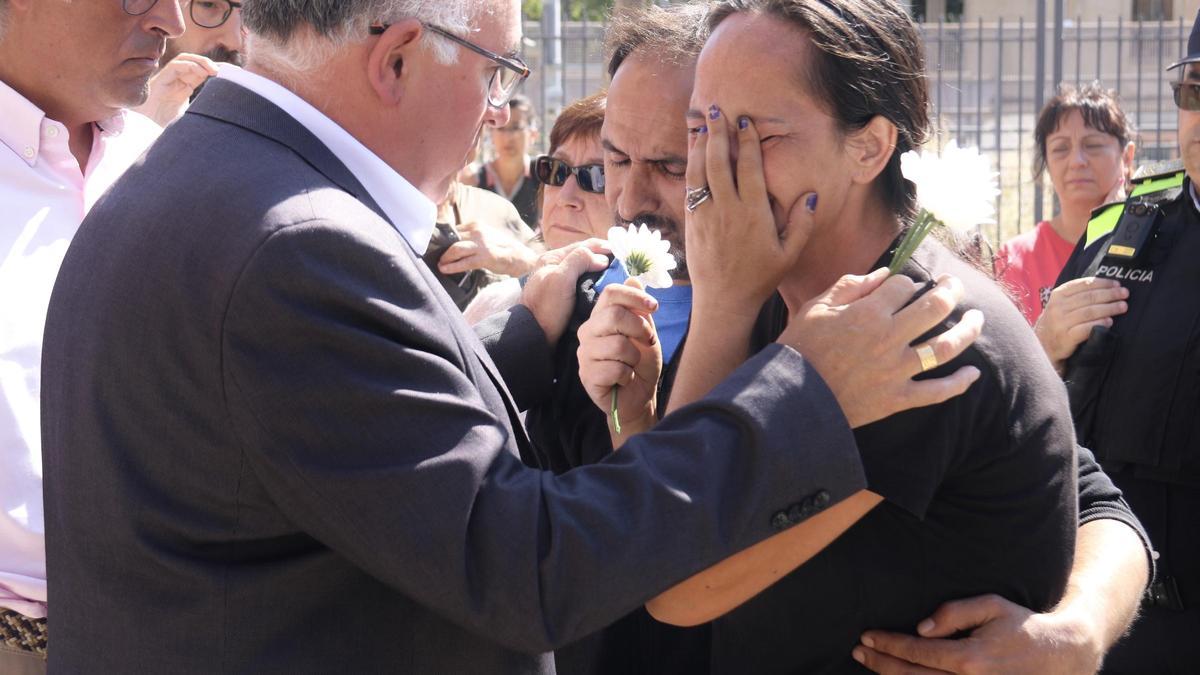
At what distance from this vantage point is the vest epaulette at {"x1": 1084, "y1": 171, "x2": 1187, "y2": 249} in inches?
154

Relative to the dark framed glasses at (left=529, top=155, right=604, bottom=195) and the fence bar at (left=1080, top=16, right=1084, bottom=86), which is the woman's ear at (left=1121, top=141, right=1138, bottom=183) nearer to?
the dark framed glasses at (left=529, top=155, right=604, bottom=195)

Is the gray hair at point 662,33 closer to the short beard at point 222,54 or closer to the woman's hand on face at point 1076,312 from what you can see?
the woman's hand on face at point 1076,312

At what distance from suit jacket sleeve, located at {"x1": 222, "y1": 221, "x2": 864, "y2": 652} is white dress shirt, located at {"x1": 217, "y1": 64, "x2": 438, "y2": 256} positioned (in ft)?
0.82

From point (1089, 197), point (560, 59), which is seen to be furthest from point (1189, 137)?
point (560, 59)

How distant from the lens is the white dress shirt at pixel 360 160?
1795 mm

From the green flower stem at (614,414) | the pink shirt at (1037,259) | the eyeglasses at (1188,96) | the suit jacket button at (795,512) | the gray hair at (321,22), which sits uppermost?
the gray hair at (321,22)

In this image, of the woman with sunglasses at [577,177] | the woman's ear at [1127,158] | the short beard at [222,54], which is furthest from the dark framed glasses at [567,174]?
the woman's ear at [1127,158]

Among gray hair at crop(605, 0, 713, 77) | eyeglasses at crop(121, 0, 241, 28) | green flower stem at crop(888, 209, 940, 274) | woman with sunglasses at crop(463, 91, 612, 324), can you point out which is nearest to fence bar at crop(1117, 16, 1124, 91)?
woman with sunglasses at crop(463, 91, 612, 324)

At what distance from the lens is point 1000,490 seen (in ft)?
6.01

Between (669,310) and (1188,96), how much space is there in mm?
2088

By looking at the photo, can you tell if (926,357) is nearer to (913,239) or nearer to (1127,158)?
(913,239)

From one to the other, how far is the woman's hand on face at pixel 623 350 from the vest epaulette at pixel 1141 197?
2330 mm

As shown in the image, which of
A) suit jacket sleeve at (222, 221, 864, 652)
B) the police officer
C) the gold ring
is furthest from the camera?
the police officer

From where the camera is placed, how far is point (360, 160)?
1.83 meters
